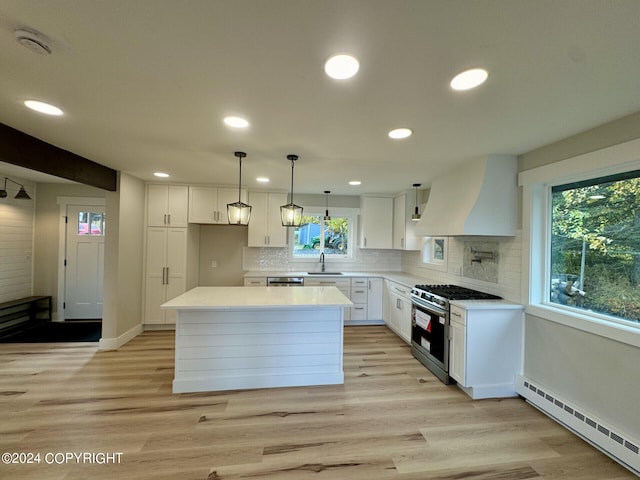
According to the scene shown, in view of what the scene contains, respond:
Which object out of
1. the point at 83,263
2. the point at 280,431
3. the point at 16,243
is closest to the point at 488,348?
the point at 280,431

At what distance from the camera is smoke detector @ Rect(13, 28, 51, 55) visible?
47.8 inches

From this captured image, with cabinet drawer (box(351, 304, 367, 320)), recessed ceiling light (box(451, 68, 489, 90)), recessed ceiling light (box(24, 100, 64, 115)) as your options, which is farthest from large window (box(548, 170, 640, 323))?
recessed ceiling light (box(24, 100, 64, 115))

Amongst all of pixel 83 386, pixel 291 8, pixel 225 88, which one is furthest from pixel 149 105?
pixel 83 386

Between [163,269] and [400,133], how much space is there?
413 centimetres

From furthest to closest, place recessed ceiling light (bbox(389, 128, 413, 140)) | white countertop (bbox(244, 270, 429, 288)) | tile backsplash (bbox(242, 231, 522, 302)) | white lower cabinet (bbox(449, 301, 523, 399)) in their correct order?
white countertop (bbox(244, 270, 429, 288)) < tile backsplash (bbox(242, 231, 522, 302)) < white lower cabinet (bbox(449, 301, 523, 399)) < recessed ceiling light (bbox(389, 128, 413, 140))

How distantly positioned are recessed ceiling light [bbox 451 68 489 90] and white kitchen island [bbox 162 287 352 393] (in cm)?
202

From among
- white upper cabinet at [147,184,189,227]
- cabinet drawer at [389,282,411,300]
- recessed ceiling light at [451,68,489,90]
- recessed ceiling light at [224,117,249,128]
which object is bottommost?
cabinet drawer at [389,282,411,300]

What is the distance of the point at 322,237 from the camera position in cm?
545

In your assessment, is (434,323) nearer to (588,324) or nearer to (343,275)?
(588,324)

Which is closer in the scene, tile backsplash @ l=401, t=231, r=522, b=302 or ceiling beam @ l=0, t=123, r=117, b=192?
ceiling beam @ l=0, t=123, r=117, b=192

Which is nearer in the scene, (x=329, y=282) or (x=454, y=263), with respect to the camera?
(x=454, y=263)

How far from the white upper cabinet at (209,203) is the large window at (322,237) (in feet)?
4.60

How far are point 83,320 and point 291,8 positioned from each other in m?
6.14

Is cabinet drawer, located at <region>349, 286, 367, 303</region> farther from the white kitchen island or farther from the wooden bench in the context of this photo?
the wooden bench
